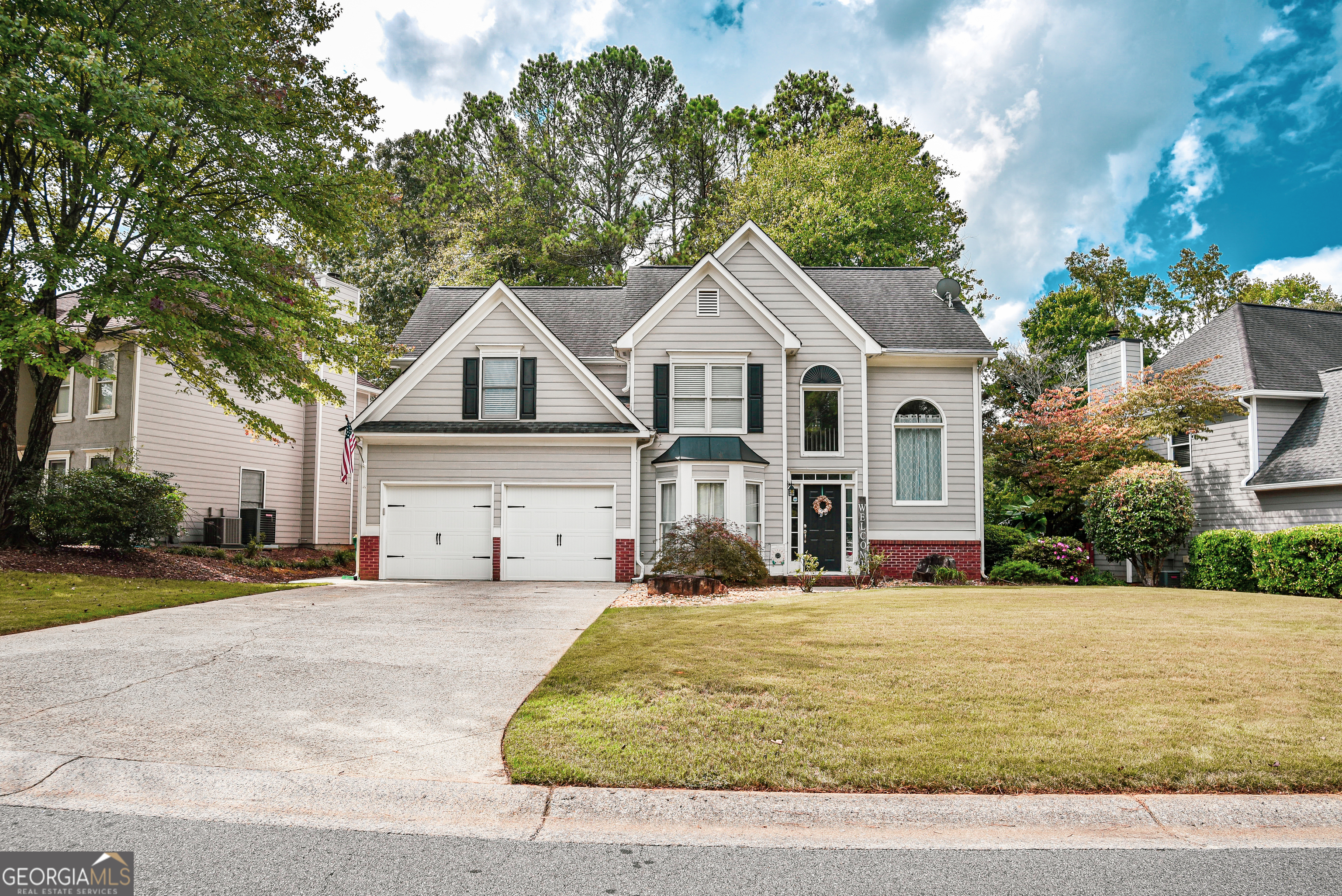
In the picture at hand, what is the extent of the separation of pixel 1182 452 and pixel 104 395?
29.4 metres

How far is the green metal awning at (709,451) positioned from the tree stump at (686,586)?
3714 mm

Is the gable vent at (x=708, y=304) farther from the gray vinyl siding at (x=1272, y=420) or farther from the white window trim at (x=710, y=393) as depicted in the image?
the gray vinyl siding at (x=1272, y=420)

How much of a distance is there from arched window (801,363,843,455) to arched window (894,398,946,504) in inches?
62.6

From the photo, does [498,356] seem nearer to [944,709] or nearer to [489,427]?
[489,427]

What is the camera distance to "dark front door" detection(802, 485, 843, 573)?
19.1m

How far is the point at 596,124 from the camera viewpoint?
37562 mm

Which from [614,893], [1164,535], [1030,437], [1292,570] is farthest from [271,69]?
[1292,570]

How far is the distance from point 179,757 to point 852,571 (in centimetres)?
1576

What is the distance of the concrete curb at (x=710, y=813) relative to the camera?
4039mm

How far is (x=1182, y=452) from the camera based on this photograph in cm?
2184

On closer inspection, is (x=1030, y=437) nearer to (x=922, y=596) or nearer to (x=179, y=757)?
(x=922, y=596)

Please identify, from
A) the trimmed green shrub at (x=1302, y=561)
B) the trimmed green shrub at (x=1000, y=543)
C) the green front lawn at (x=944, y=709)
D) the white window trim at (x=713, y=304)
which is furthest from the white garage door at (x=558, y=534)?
the trimmed green shrub at (x=1302, y=561)

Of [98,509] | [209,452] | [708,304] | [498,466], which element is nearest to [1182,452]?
[708,304]

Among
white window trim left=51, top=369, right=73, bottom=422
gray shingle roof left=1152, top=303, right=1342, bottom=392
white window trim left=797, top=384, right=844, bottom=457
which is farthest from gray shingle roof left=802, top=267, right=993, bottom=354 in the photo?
white window trim left=51, top=369, right=73, bottom=422
